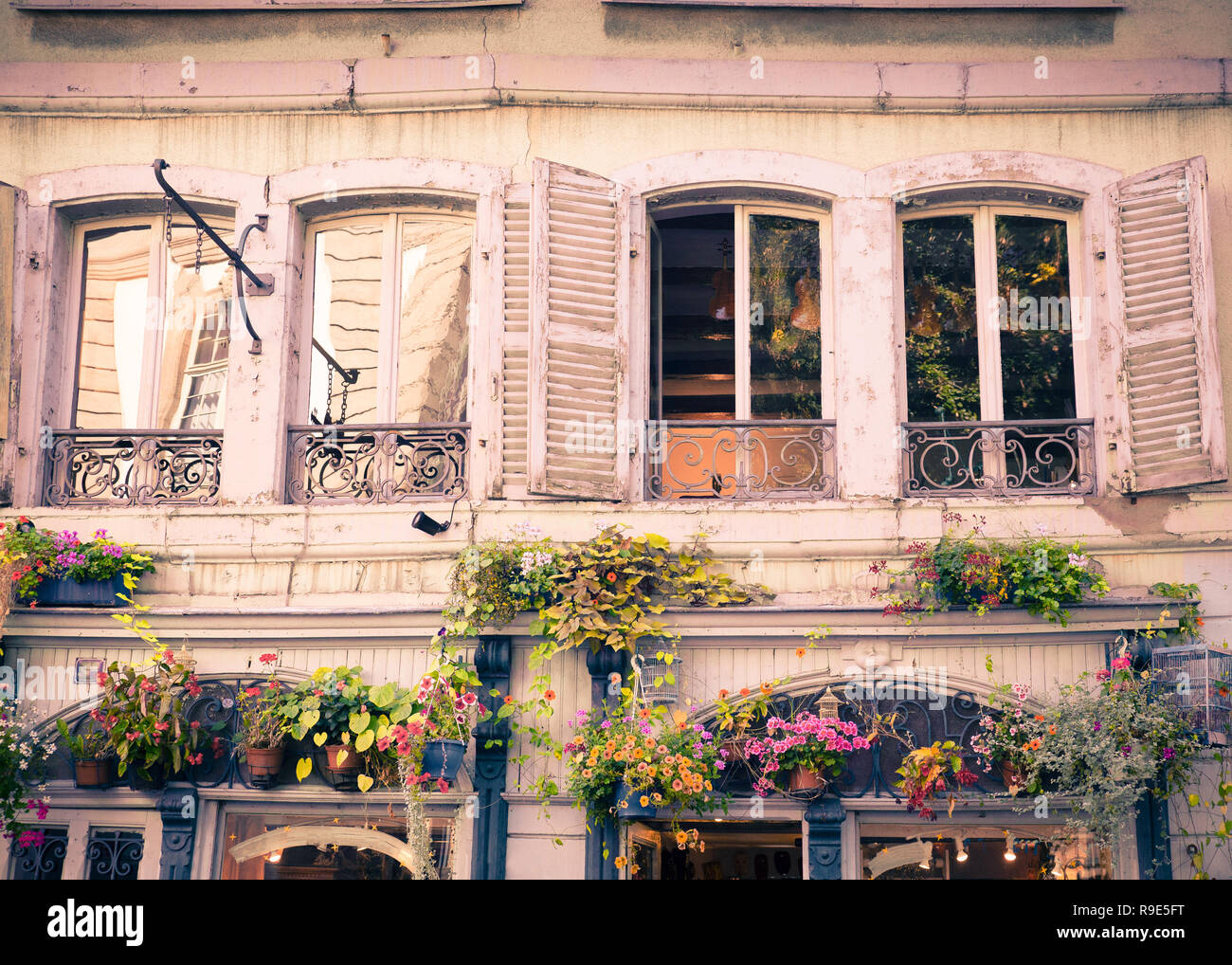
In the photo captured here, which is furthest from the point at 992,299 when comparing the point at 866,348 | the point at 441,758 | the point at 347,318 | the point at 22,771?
the point at 22,771

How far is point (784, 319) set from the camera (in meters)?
7.36

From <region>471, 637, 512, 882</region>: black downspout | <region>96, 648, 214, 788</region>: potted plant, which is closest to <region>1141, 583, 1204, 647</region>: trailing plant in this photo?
<region>471, 637, 512, 882</region>: black downspout

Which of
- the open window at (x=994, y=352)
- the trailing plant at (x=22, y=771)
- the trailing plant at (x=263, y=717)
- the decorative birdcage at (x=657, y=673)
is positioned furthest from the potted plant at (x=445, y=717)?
the open window at (x=994, y=352)

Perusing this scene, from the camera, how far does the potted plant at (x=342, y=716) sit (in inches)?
254

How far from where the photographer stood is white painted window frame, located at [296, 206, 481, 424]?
7309mm

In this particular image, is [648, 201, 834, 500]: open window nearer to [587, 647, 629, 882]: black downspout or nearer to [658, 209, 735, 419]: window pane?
[658, 209, 735, 419]: window pane

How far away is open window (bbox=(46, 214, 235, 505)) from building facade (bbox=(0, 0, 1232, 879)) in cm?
2

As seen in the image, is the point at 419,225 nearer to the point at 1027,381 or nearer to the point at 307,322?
the point at 307,322

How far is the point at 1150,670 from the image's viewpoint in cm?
636

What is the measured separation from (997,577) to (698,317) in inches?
91.7

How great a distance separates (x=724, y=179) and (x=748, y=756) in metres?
3.25

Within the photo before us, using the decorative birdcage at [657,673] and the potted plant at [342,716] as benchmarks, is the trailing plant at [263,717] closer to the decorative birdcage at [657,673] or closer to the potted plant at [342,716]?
the potted plant at [342,716]

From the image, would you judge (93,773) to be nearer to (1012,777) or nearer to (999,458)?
(1012,777)
